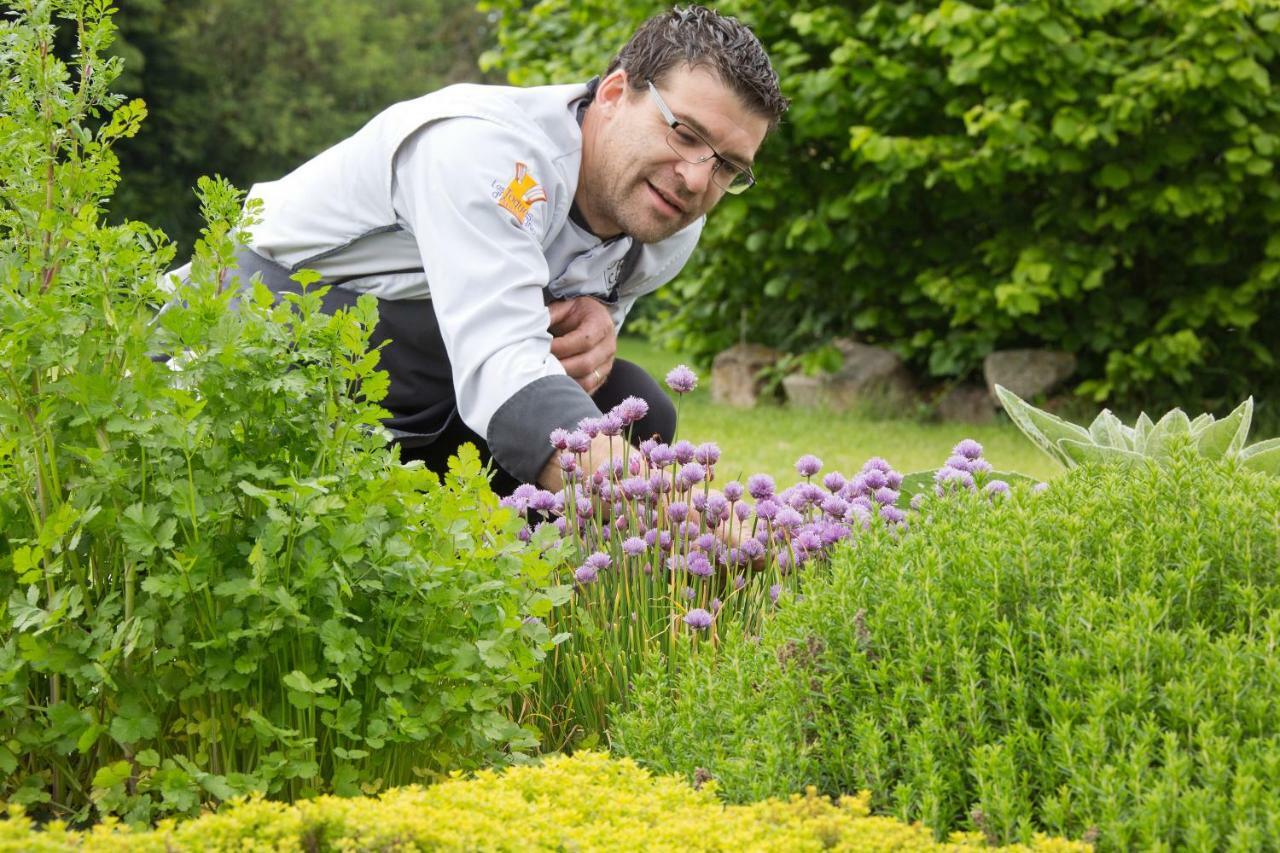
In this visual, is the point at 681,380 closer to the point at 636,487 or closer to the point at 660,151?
the point at 636,487

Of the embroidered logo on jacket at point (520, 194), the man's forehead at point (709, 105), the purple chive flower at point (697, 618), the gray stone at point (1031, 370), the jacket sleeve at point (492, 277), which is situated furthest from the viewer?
the gray stone at point (1031, 370)

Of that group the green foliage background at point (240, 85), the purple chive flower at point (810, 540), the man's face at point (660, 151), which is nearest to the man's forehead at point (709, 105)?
the man's face at point (660, 151)

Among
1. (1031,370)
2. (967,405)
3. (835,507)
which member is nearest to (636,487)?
(835,507)

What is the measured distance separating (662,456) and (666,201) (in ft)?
4.06

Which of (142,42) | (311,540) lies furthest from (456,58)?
(311,540)

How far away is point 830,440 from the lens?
8.77 metres

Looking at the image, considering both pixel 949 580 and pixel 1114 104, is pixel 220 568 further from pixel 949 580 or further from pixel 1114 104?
pixel 1114 104

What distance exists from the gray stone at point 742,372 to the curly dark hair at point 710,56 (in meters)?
7.57

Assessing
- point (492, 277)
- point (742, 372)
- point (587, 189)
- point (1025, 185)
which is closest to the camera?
point (492, 277)

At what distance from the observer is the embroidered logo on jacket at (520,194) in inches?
134

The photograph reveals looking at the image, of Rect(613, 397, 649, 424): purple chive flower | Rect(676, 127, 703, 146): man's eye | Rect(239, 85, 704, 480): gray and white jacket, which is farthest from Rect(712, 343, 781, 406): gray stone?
Rect(613, 397, 649, 424): purple chive flower

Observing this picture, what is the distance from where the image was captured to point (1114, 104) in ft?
27.5

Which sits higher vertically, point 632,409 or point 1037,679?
point 632,409

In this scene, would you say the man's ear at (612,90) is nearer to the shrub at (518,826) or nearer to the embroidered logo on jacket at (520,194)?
the embroidered logo on jacket at (520,194)
